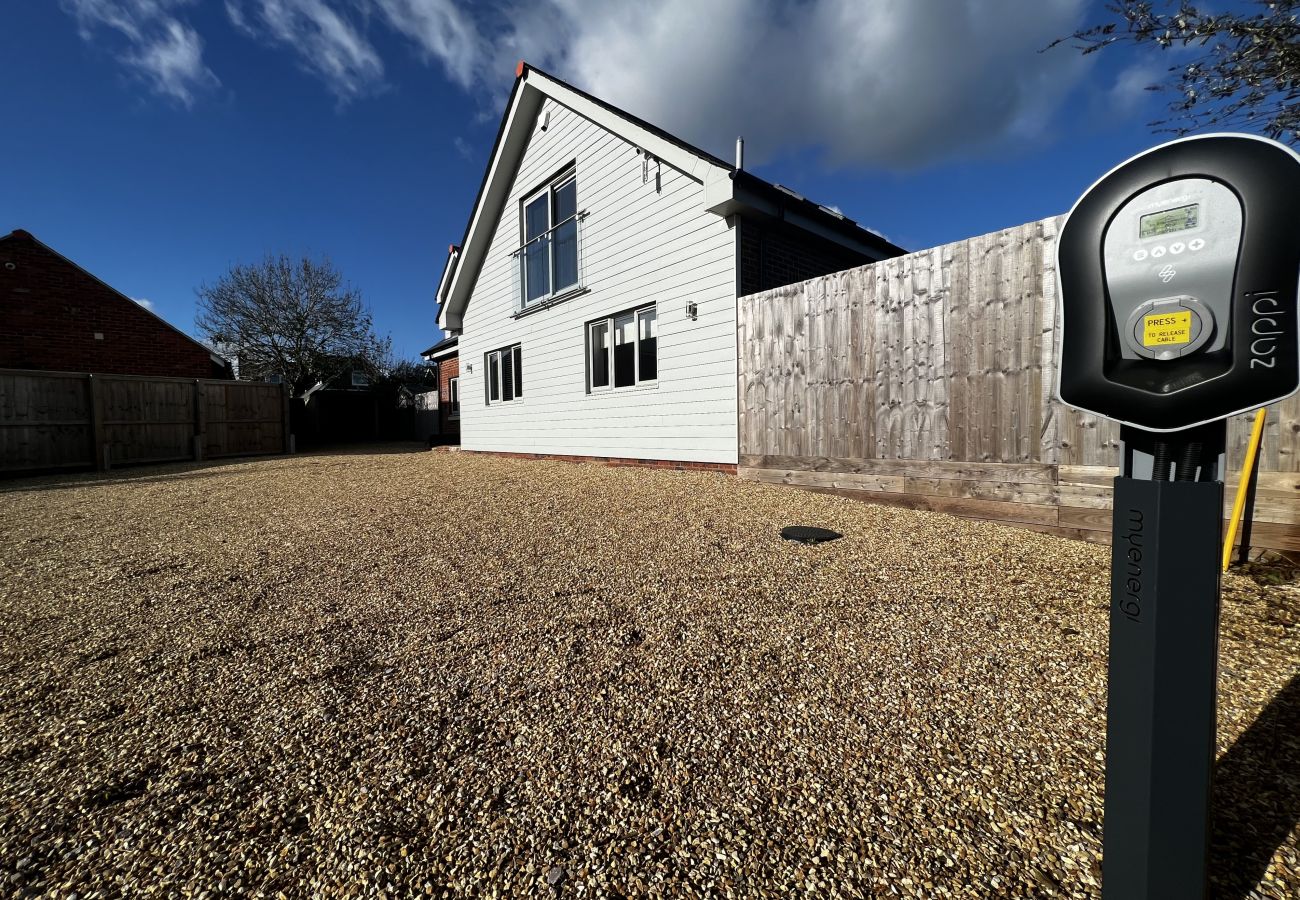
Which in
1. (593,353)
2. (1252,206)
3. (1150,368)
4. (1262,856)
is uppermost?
(593,353)

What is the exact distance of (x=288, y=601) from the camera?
296 centimetres

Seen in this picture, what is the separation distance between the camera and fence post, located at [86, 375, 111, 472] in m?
10.1

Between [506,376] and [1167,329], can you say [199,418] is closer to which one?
[506,376]

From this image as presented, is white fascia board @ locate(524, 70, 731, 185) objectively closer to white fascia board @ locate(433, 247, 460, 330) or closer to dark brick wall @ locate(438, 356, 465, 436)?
white fascia board @ locate(433, 247, 460, 330)

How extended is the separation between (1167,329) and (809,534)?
3151 mm

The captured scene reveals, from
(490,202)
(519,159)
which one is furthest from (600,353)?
(490,202)

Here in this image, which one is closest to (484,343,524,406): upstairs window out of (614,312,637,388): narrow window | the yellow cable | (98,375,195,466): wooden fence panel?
(614,312,637,388): narrow window

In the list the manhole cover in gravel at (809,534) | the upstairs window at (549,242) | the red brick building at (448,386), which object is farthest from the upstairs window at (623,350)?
the red brick building at (448,386)

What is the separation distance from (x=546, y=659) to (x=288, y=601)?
1780mm

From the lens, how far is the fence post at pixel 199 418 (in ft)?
38.2

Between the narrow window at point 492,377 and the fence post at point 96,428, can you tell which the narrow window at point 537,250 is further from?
the fence post at point 96,428

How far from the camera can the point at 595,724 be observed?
180 cm

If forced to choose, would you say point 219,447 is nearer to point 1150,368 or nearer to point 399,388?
point 399,388

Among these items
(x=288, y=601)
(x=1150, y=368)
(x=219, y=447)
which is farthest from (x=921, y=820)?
(x=219, y=447)
